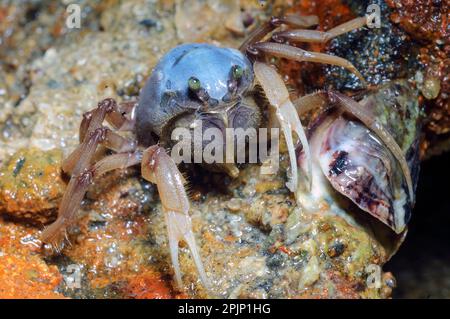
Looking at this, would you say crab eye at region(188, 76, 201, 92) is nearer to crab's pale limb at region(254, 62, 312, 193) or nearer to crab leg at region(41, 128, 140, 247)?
crab's pale limb at region(254, 62, 312, 193)

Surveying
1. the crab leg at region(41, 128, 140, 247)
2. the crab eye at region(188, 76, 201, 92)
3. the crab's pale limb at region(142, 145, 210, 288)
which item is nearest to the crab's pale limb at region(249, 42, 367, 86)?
the crab eye at region(188, 76, 201, 92)

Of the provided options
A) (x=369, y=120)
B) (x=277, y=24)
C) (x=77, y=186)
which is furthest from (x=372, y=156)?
(x=77, y=186)

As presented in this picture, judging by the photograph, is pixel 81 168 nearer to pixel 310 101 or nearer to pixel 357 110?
pixel 310 101

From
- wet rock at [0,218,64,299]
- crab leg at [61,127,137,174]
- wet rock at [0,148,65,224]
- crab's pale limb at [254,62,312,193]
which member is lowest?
wet rock at [0,218,64,299]

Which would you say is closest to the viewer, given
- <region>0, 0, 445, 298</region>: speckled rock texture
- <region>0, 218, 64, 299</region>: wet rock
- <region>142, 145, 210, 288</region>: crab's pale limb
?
<region>142, 145, 210, 288</region>: crab's pale limb

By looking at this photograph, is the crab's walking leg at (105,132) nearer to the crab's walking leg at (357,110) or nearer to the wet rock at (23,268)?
the wet rock at (23,268)

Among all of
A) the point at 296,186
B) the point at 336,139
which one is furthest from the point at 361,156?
the point at 296,186
